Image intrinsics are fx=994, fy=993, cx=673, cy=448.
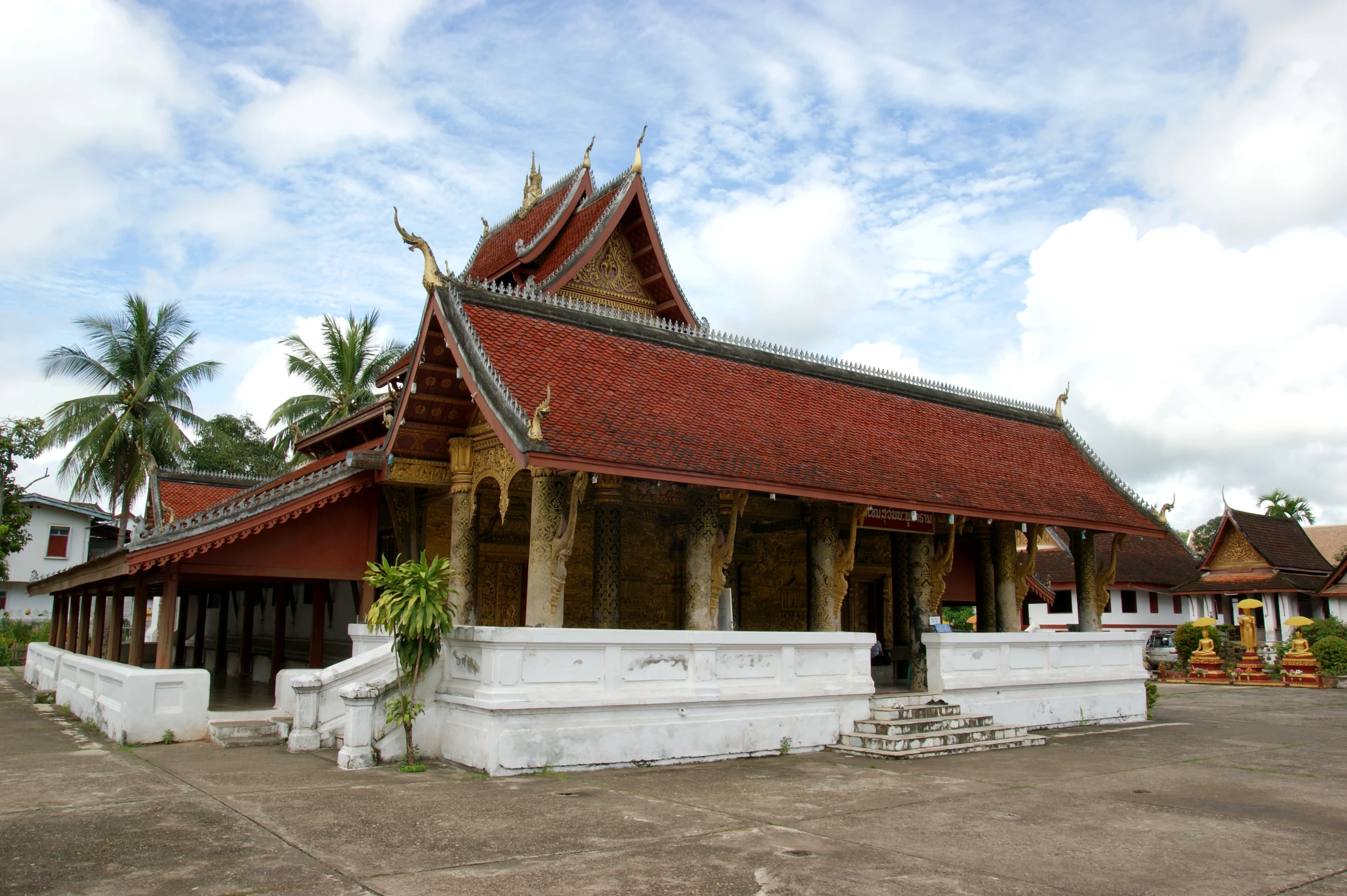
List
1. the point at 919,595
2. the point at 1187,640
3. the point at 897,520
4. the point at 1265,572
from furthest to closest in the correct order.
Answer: the point at 1265,572 < the point at 1187,640 < the point at 919,595 < the point at 897,520

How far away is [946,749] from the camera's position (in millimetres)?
11375

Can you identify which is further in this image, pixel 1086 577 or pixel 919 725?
pixel 1086 577

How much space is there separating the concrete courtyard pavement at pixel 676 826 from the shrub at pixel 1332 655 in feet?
61.6

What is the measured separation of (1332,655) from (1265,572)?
1106 cm

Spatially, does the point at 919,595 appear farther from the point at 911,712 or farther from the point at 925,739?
the point at 925,739

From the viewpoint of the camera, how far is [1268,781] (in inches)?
376

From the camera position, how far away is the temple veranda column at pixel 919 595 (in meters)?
14.3

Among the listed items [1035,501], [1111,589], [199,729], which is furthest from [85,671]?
[1111,589]

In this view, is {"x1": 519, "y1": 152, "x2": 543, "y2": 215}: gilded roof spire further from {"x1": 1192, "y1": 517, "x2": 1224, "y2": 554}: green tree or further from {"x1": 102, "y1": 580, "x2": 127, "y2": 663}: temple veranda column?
{"x1": 1192, "y1": 517, "x2": 1224, "y2": 554}: green tree

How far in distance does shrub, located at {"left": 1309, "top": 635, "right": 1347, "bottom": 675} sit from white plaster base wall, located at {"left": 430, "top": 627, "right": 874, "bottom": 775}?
22.0 meters

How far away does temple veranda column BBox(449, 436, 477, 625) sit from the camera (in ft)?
39.7

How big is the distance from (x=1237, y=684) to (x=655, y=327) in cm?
2271

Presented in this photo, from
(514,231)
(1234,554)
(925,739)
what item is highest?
(514,231)

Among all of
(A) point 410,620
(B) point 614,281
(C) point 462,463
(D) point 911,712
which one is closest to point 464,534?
(C) point 462,463
